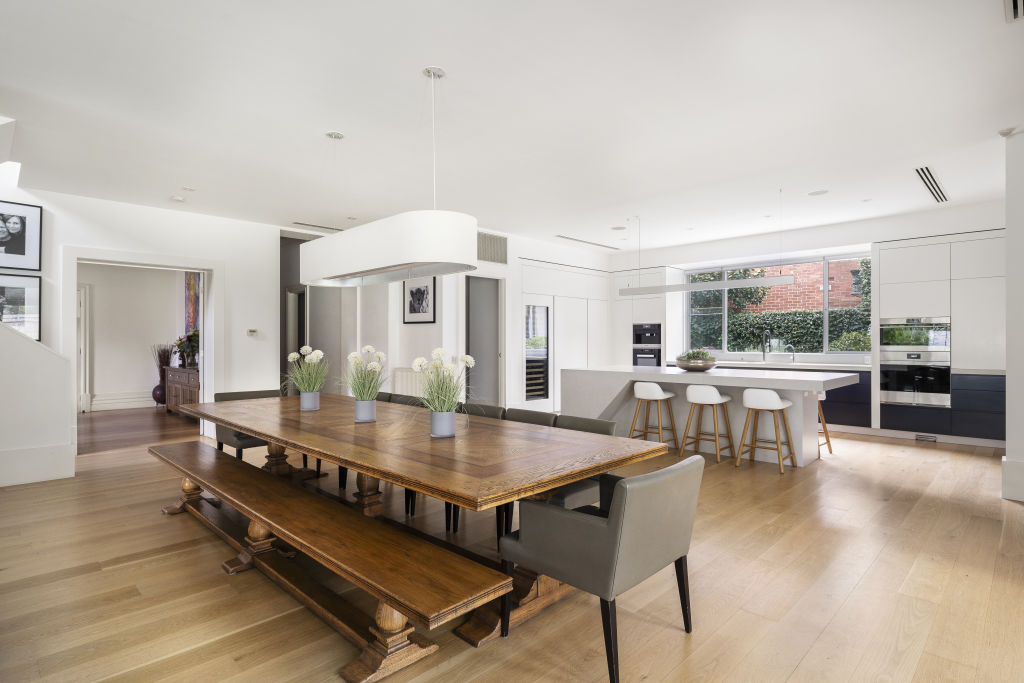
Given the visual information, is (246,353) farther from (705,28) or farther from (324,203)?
(705,28)

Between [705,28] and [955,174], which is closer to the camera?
[705,28]

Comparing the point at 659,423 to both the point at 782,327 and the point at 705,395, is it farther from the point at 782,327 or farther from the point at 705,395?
the point at 782,327

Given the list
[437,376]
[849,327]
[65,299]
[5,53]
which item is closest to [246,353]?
[65,299]

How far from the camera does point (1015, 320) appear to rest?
379cm

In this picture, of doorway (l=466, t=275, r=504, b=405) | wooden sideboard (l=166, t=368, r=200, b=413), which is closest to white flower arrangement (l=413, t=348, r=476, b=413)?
doorway (l=466, t=275, r=504, b=405)

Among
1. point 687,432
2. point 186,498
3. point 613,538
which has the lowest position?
point 186,498

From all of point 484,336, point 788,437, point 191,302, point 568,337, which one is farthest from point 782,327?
point 191,302

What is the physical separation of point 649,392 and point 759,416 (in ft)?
3.38

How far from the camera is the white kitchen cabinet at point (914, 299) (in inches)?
231

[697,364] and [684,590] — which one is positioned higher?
[697,364]

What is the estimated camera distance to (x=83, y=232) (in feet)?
16.9

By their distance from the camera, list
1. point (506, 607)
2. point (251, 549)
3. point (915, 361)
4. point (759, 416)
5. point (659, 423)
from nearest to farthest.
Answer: point (506, 607), point (251, 549), point (759, 416), point (659, 423), point (915, 361)

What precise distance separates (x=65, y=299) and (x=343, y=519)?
14.7 feet

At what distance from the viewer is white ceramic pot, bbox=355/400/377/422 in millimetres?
3166
